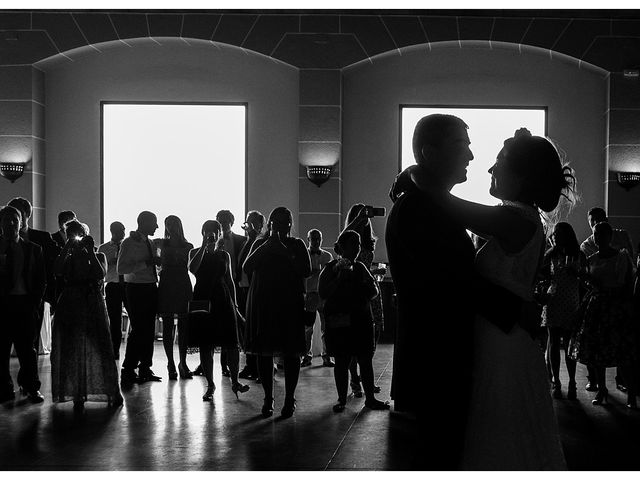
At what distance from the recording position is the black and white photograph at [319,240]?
2.01 m

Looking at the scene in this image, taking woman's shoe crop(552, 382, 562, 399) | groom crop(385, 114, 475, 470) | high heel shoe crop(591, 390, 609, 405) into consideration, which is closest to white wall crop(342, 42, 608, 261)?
woman's shoe crop(552, 382, 562, 399)

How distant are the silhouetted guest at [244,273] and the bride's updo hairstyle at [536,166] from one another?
496 cm

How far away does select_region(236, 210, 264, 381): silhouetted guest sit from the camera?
709 cm

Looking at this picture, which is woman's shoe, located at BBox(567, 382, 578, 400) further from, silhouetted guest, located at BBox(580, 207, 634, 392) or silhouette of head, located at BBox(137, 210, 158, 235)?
silhouette of head, located at BBox(137, 210, 158, 235)

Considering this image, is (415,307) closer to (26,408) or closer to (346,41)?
(26,408)

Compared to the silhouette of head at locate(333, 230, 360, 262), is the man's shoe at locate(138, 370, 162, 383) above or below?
below

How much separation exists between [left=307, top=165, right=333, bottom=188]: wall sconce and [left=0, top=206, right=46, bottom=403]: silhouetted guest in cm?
485

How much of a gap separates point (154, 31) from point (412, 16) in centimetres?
328

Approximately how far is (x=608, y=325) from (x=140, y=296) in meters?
3.83

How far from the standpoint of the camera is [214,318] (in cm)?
607

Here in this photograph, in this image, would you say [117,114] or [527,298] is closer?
[527,298]

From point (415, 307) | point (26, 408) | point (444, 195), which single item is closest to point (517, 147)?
point (444, 195)

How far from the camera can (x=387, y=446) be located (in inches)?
179

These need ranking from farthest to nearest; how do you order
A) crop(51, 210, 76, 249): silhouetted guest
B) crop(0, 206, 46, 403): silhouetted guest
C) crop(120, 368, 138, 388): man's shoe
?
crop(51, 210, 76, 249): silhouetted guest
crop(120, 368, 138, 388): man's shoe
crop(0, 206, 46, 403): silhouetted guest
